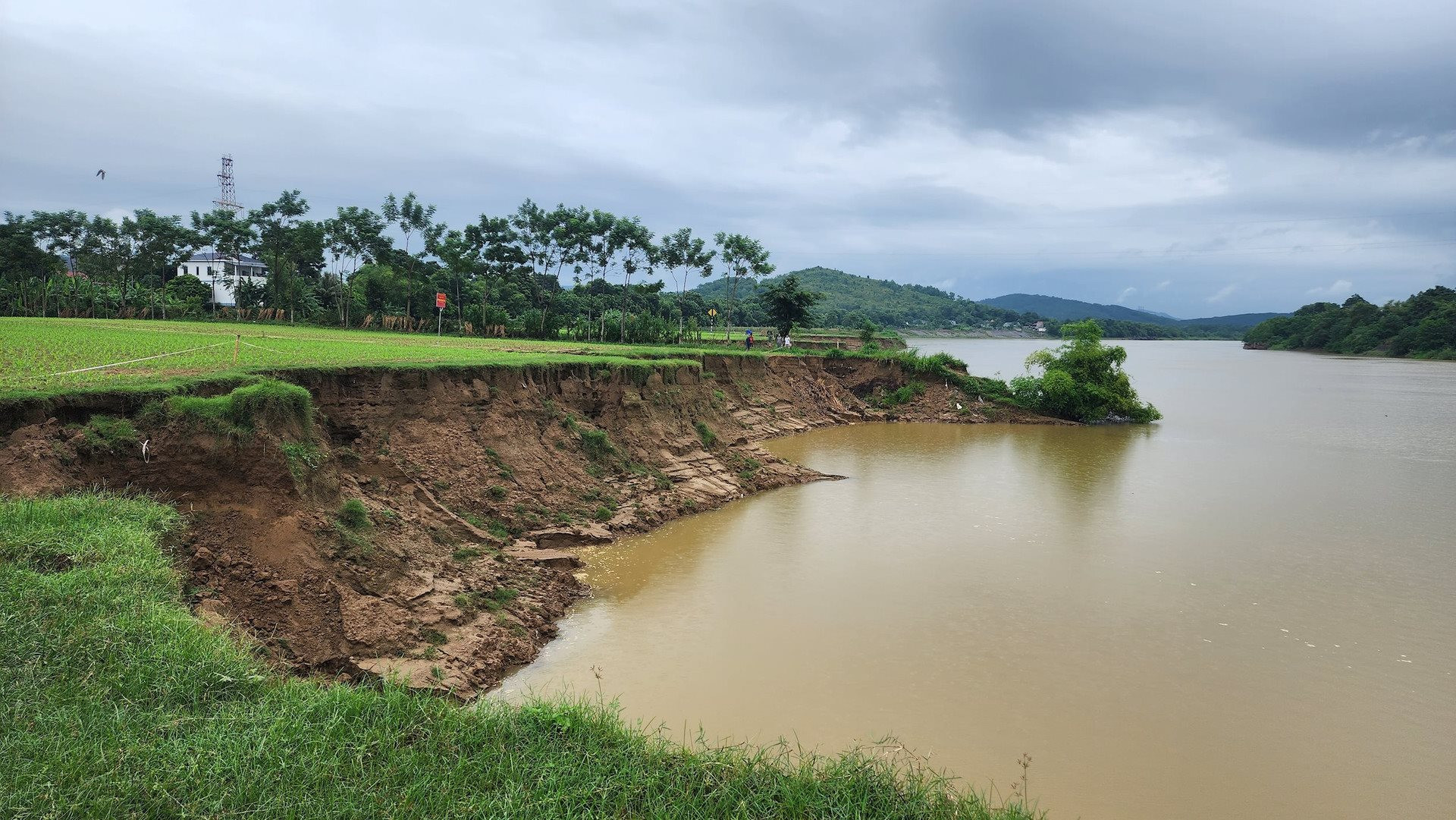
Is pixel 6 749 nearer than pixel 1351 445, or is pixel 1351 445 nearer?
pixel 6 749

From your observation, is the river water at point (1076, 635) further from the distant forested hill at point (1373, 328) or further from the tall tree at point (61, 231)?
the distant forested hill at point (1373, 328)

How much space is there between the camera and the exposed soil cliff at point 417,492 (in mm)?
8086

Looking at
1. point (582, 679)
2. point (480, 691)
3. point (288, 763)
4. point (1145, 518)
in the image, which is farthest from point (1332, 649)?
point (288, 763)

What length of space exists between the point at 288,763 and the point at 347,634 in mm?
3582

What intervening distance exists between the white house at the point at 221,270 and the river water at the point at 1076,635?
174 feet

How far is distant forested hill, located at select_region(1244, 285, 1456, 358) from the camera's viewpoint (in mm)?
76562

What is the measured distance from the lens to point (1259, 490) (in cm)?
1992

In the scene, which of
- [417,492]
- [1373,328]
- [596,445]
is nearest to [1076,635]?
[417,492]

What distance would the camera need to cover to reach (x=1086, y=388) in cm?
3353

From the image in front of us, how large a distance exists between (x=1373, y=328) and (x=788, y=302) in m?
85.6

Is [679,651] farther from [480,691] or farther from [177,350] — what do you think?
[177,350]

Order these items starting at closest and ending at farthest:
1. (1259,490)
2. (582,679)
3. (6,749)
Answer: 1. (6,749)
2. (582,679)
3. (1259,490)

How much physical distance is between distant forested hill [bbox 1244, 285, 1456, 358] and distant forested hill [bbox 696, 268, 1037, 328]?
48.1 metres

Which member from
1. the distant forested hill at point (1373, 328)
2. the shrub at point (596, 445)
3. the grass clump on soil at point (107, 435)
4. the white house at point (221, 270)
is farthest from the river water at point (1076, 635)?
the distant forested hill at point (1373, 328)
